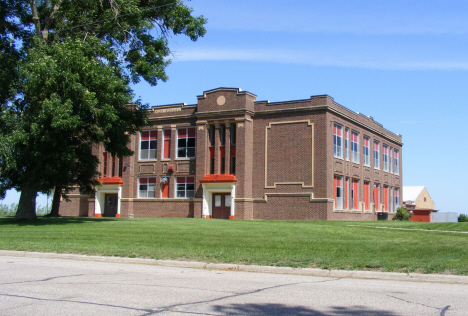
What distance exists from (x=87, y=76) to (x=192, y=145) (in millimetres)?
18978

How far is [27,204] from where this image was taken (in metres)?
28.7

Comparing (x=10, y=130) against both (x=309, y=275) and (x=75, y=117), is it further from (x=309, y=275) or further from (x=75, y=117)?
(x=309, y=275)

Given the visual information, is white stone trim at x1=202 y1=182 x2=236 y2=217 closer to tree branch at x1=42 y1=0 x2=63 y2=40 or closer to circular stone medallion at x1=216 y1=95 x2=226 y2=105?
circular stone medallion at x1=216 y1=95 x2=226 y2=105

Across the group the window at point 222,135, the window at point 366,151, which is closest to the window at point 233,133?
the window at point 222,135

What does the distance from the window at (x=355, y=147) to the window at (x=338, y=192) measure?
3424 millimetres

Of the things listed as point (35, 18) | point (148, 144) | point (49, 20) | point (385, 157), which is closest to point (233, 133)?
point (148, 144)

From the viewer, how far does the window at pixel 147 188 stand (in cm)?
4491

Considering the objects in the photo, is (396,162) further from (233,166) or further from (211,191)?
(211,191)

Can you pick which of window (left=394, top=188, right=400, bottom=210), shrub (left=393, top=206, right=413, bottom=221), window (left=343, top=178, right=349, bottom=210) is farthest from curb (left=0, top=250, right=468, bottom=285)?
window (left=394, top=188, right=400, bottom=210)

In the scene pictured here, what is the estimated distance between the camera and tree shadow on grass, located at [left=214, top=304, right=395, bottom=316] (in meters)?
6.55

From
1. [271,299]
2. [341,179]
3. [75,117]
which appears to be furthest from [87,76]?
[341,179]

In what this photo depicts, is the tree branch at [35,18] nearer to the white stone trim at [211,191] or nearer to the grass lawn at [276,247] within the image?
the grass lawn at [276,247]

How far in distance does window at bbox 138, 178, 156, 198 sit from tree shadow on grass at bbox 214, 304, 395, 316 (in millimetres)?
38519

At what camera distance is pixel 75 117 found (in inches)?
935
